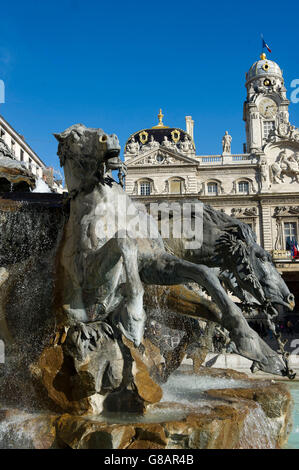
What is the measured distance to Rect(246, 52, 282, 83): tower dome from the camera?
4838 cm

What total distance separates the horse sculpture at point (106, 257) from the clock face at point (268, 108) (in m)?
42.9

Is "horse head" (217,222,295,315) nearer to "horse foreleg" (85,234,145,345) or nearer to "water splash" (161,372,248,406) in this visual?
"water splash" (161,372,248,406)

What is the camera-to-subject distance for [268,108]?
148ft

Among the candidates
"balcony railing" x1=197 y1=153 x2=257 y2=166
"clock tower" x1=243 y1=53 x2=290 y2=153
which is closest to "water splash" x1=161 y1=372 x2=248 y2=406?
"balcony railing" x1=197 y1=153 x2=257 y2=166

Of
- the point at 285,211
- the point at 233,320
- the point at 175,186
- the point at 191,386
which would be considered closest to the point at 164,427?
the point at 233,320

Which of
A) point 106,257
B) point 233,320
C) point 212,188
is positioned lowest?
point 233,320

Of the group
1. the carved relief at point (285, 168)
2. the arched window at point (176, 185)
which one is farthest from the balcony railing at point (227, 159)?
the arched window at point (176, 185)

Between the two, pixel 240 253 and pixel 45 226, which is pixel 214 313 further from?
pixel 45 226

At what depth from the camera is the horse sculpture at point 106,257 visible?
4035 mm

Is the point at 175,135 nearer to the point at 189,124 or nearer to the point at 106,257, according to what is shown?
the point at 189,124

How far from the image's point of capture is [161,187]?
4062cm

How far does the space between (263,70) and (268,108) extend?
21.1ft
